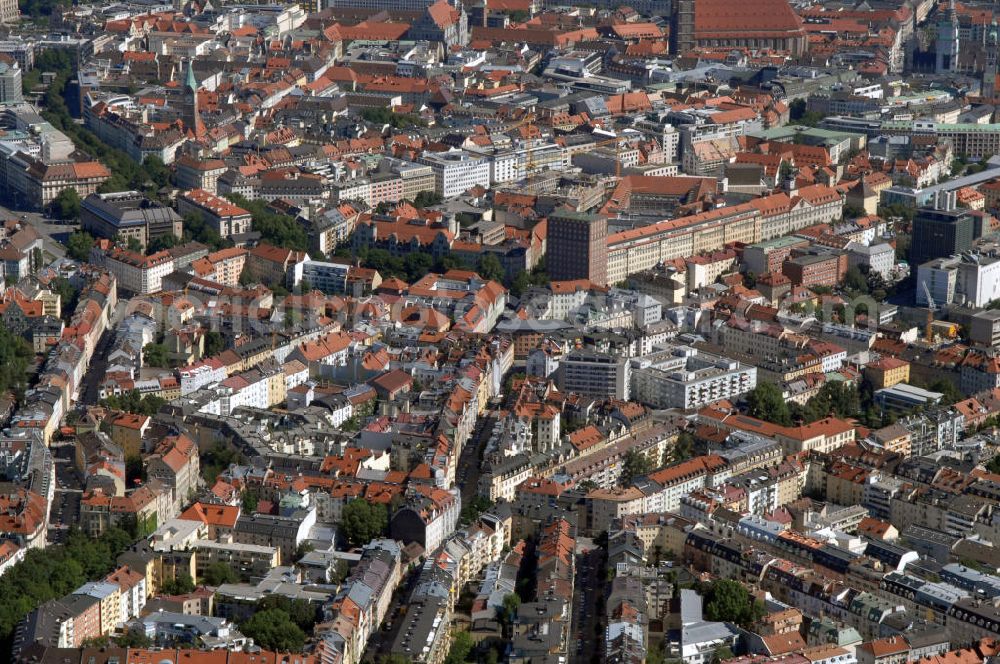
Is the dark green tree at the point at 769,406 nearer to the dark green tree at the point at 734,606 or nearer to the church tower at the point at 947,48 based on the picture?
the dark green tree at the point at 734,606

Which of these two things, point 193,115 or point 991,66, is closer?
point 193,115

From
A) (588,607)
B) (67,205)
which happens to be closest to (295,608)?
(588,607)

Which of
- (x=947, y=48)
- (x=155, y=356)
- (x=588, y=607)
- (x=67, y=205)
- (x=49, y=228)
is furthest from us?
(x=947, y=48)

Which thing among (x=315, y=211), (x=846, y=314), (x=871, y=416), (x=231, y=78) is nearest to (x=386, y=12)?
(x=231, y=78)

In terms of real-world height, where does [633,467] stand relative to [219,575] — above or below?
below

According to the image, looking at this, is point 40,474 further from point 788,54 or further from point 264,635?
point 788,54

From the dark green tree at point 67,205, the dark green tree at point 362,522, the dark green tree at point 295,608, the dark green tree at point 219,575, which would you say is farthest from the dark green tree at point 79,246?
the dark green tree at point 295,608

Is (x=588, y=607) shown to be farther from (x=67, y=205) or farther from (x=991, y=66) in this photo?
(x=991, y=66)

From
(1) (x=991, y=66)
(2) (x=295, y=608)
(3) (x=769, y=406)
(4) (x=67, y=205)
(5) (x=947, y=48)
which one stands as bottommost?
(3) (x=769, y=406)
